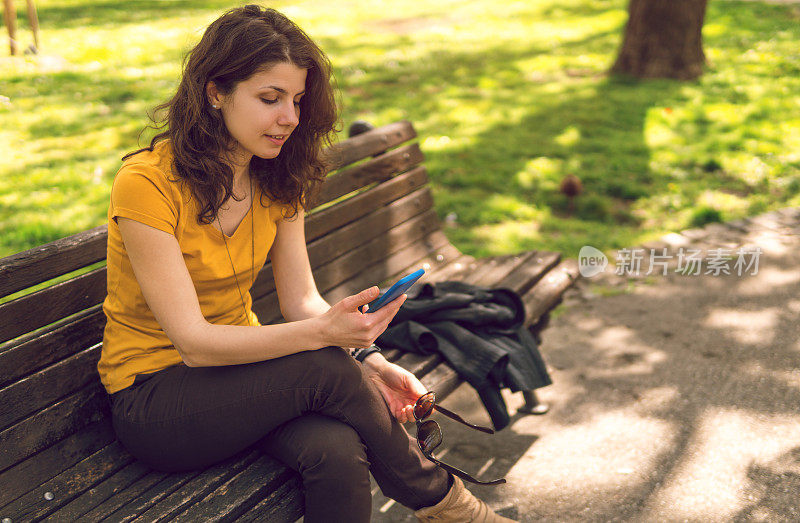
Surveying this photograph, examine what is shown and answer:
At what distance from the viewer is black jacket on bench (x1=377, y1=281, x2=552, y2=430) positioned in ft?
9.42

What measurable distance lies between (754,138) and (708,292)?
9.13 ft

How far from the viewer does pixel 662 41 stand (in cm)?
807

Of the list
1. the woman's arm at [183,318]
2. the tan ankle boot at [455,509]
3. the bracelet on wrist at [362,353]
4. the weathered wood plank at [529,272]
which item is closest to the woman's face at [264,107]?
the woman's arm at [183,318]

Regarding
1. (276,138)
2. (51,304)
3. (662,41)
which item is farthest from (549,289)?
(662,41)

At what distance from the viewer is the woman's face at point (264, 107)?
7.23 ft

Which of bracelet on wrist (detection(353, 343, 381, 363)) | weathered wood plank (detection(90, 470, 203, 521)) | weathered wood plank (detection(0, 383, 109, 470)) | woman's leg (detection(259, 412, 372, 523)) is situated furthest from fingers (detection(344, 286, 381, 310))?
weathered wood plank (detection(0, 383, 109, 470))

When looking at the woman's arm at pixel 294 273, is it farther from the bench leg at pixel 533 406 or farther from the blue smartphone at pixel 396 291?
the bench leg at pixel 533 406

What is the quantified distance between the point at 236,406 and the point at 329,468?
32 cm

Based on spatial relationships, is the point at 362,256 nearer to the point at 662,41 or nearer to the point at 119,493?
the point at 119,493

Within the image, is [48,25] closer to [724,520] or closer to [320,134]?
[320,134]

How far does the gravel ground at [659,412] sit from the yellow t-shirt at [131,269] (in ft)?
3.75

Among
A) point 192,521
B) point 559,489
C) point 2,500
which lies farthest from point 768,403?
point 2,500

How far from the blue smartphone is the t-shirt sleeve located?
0.62 meters

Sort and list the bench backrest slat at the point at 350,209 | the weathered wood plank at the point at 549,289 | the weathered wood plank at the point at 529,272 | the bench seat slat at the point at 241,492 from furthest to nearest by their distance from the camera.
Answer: the weathered wood plank at the point at 529,272 → the weathered wood plank at the point at 549,289 → the bench backrest slat at the point at 350,209 → the bench seat slat at the point at 241,492
